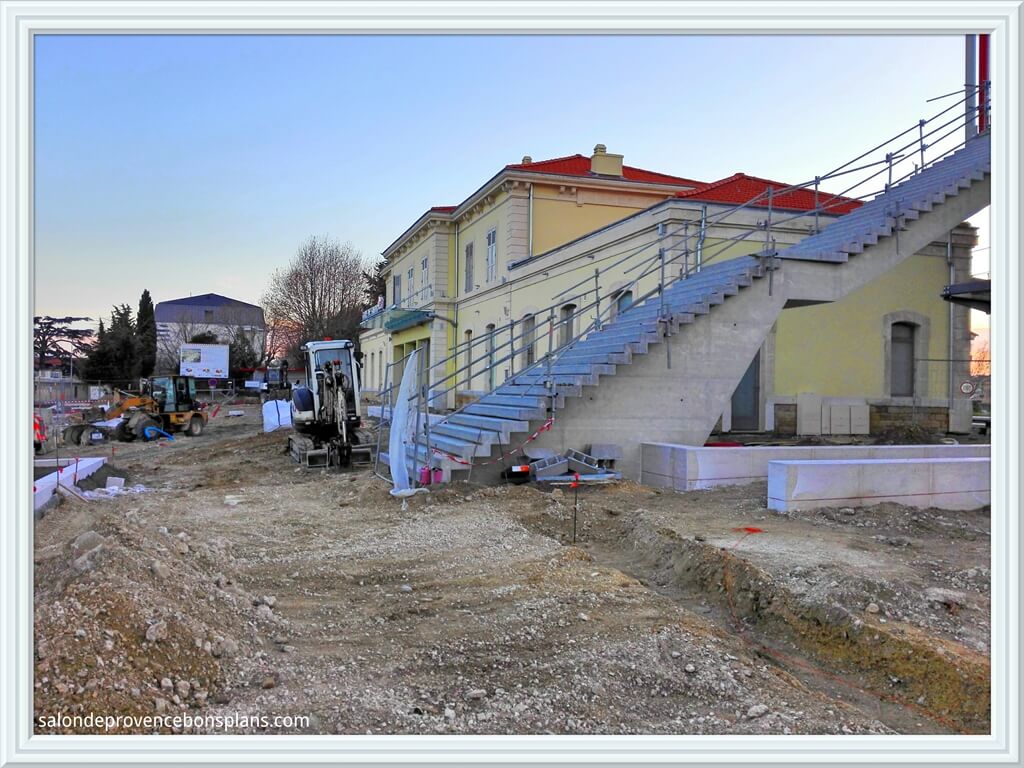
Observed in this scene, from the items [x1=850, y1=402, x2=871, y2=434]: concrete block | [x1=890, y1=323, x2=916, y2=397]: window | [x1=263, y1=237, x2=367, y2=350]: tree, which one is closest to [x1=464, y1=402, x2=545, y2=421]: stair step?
[x1=850, y1=402, x2=871, y2=434]: concrete block

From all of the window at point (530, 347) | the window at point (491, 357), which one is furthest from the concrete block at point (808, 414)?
the window at point (491, 357)

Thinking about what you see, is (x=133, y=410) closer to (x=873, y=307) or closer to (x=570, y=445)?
(x=570, y=445)

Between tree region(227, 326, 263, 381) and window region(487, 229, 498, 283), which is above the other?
window region(487, 229, 498, 283)

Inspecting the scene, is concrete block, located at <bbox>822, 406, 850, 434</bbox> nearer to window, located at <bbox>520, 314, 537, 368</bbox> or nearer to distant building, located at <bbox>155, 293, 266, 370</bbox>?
window, located at <bbox>520, 314, 537, 368</bbox>

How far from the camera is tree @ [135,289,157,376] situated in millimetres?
57438

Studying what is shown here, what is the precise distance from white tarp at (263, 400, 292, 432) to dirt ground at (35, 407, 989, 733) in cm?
1698

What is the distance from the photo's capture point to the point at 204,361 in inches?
2189

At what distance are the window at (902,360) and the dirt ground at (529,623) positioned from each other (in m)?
10.3

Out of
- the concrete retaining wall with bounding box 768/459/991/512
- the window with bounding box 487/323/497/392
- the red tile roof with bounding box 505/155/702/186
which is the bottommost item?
the concrete retaining wall with bounding box 768/459/991/512

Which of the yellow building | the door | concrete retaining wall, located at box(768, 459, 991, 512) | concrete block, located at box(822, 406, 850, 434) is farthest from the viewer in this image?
concrete block, located at box(822, 406, 850, 434)

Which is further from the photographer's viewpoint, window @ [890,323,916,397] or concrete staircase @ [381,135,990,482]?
window @ [890,323,916,397]

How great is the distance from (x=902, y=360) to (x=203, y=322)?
2703 inches

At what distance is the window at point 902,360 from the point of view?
720 inches

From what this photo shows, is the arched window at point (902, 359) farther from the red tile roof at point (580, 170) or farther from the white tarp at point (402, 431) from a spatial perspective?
the white tarp at point (402, 431)
